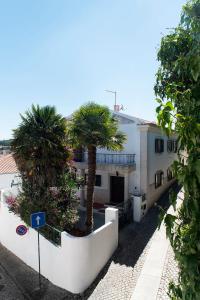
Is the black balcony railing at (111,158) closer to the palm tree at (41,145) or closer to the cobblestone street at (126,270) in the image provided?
the cobblestone street at (126,270)

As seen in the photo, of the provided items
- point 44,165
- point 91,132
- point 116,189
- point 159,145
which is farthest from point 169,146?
point 44,165

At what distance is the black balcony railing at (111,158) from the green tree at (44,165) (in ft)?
19.8

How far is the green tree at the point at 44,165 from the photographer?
453 inches

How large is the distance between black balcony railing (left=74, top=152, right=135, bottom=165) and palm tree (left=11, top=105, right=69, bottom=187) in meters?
6.23

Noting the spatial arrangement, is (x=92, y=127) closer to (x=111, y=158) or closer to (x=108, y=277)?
(x=108, y=277)

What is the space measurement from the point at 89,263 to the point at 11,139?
23.6 ft

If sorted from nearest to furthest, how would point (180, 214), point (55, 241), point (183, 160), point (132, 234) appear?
1. point (183, 160)
2. point (180, 214)
3. point (55, 241)
4. point (132, 234)

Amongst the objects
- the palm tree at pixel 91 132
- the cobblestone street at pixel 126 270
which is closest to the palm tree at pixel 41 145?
the palm tree at pixel 91 132

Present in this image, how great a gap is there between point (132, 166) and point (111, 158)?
2.06 meters

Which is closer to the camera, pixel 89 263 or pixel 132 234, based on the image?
pixel 89 263

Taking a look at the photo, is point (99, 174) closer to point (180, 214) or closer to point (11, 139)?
point (11, 139)

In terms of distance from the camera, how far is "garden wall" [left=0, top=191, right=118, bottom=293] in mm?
9078

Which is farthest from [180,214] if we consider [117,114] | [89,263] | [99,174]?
[99,174]

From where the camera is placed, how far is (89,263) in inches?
369
